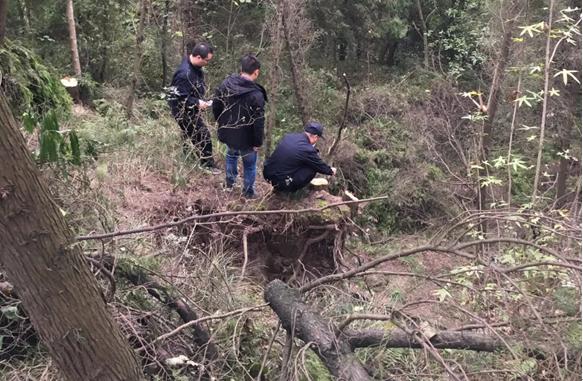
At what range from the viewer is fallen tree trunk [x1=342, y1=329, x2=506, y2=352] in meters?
3.29

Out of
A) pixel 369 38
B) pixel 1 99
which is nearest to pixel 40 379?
pixel 1 99

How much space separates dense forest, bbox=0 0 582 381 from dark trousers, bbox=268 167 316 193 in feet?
0.42

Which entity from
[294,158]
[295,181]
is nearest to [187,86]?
[294,158]

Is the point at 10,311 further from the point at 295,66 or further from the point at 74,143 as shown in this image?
the point at 295,66

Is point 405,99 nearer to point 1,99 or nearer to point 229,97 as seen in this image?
point 229,97

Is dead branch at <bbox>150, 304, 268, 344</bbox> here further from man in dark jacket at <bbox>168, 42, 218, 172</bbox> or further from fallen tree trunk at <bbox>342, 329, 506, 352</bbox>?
man in dark jacket at <bbox>168, 42, 218, 172</bbox>

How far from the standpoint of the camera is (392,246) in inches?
475

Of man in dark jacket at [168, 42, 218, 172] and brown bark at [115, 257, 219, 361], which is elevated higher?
man in dark jacket at [168, 42, 218, 172]

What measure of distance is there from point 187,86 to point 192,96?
15cm

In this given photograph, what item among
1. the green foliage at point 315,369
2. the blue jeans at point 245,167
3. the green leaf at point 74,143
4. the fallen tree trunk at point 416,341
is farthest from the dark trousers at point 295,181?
the green leaf at point 74,143

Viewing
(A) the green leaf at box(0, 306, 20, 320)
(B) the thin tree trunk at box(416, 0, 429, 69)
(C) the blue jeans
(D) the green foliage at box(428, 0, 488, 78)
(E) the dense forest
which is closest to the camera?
(E) the dense forest

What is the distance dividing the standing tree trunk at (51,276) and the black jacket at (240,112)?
3.91 metres

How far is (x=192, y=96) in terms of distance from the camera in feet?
23.1

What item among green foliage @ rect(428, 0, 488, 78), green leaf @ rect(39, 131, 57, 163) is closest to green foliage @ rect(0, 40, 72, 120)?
green leaf @ rect(39, 131, 57, 163)
